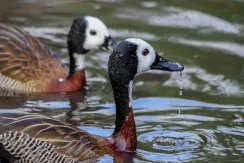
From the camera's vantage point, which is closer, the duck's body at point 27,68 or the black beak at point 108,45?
the duck's body at point 27,68

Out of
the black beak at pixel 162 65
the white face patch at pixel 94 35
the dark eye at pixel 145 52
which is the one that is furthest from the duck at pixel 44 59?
the dark eye at pixel 145 52

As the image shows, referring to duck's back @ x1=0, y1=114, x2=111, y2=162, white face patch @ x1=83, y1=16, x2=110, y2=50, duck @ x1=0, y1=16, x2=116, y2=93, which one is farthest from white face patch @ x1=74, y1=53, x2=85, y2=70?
duck's back @ x1=0, y1=114, x2=111, y2=162

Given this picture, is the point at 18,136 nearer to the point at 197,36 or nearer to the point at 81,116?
the point at 81,116

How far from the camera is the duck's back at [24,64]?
493 inches

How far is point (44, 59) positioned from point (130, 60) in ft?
9.70

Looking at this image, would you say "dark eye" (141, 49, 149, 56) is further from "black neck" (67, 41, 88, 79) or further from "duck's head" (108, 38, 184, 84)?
"black neck" (67, 41, 88, 79)

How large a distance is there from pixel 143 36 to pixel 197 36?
2.99 feet

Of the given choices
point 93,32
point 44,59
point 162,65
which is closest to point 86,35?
point 93,32

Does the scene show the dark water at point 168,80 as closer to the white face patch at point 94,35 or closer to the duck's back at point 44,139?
the duck's back at point 44,139

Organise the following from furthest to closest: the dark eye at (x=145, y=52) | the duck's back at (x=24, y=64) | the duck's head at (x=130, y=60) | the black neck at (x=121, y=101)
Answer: the duck's back at (x=24, y=64)
the dark eye at (x=145, y=52)
the black neck at (x=121, y=101)
the duck's head at (x=130, y=60)

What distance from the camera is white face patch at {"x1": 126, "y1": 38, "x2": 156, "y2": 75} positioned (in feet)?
33.0

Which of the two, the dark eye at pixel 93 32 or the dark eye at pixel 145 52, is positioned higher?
the dark eye at pixel 145 52

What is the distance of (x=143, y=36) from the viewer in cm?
1437

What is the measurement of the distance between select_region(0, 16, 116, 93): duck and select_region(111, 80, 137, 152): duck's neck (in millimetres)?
2586
